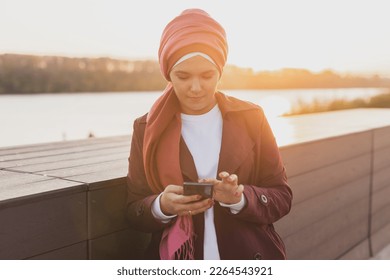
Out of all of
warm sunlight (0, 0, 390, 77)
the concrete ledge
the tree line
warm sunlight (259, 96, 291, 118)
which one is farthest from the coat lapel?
warm sunlight (259, 96, 291, 118)

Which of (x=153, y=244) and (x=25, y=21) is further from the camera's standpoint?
(x=25, y=21)

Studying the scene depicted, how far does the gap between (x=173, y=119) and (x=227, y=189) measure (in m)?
0.39

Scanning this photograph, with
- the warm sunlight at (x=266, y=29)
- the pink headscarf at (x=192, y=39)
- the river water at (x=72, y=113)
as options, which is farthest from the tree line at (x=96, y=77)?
the pink headscarf at (x=192, y=39)

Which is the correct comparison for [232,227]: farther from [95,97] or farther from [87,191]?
[95,97]

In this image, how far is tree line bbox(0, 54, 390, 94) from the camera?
5348 mm

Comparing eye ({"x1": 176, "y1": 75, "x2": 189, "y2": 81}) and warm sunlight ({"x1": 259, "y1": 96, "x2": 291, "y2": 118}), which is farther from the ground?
eye ({"x1": 176, "y1": 75, "x2": 189, "y2": 81})

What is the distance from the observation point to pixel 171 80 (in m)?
1.85

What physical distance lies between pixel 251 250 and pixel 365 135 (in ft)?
8.77

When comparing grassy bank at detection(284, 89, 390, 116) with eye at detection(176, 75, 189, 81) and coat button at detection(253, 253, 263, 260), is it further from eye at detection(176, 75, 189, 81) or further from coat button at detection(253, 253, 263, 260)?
eye at detection(176, 75, 189, 81)

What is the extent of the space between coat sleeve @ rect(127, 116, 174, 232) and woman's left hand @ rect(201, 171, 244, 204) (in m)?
0.27

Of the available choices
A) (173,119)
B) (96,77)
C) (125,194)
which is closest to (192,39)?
(173,119)
